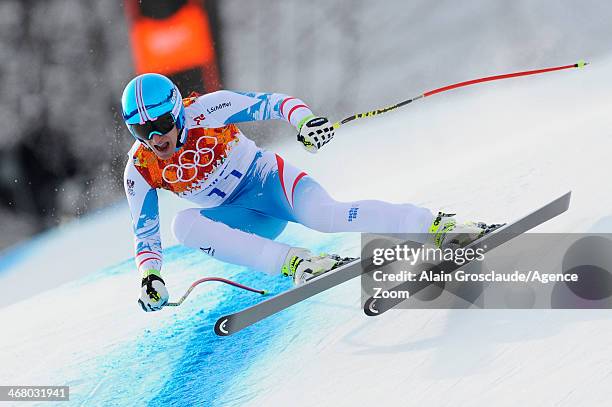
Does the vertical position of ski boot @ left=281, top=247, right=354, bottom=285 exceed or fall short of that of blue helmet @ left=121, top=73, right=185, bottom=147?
it falls short

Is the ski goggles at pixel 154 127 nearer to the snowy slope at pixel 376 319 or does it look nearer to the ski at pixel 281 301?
the ski at pixel 281 301

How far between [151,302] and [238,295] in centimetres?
80

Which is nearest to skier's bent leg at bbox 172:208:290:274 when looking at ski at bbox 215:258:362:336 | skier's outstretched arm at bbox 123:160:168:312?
skier's outstretched arm at bbox 123:160:168:312

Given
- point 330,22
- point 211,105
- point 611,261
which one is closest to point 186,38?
point 330,22

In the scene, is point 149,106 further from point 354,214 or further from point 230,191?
point 354,214

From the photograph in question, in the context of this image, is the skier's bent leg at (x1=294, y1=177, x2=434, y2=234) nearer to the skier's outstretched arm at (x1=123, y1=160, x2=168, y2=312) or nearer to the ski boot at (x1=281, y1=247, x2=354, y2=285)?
the ski boot at (x1=281, y1=247, x2=354, y2=285)

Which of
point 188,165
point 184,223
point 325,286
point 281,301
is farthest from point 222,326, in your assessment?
point 188,165

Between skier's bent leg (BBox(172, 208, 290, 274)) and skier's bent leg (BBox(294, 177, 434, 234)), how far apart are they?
213 millimetres

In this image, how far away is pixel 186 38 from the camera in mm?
7117

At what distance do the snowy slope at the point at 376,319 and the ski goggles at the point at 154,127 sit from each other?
3.33 feet

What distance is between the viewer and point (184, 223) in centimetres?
380

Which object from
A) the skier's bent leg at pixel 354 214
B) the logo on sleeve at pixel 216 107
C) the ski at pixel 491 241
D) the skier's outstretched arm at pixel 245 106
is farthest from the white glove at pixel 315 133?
the ski at pixel 491 241

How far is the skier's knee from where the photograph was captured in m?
3.79

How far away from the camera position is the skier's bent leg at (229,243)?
144 inches
